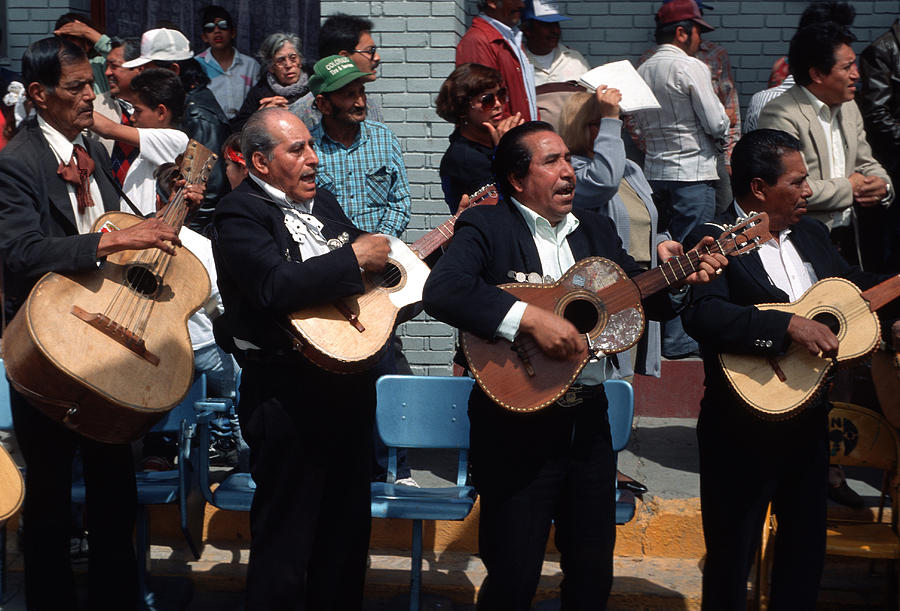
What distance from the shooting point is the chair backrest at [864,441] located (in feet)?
15.5

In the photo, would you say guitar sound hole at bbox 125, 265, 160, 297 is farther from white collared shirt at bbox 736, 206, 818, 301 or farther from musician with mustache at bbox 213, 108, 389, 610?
white collared shirt at bbox 736, 206, 818, 301

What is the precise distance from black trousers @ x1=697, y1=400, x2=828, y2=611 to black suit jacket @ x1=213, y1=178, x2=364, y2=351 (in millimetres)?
1396

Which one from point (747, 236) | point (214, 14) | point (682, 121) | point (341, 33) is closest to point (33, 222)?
point (747, 236)

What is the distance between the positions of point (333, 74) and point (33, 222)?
2015 millimetres

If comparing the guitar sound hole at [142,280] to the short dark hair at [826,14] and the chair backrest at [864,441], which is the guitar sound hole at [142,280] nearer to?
the chair backrest at [864,441]

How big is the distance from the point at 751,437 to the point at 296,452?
1558 millimetres

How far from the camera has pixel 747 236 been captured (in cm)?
377

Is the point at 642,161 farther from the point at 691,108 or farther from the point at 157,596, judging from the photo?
the point at 157,596

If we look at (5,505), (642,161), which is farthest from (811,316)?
(642,161)

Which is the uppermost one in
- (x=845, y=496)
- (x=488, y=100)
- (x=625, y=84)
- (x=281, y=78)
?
(x=281, y=78)

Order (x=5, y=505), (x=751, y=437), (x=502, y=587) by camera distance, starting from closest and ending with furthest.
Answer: (x=5, y=505) → (x=502, y=587) → (x=751, y=437)

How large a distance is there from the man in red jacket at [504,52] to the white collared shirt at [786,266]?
2.29 meters

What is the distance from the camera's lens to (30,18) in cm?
812

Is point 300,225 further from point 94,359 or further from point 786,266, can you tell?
point 786,266
